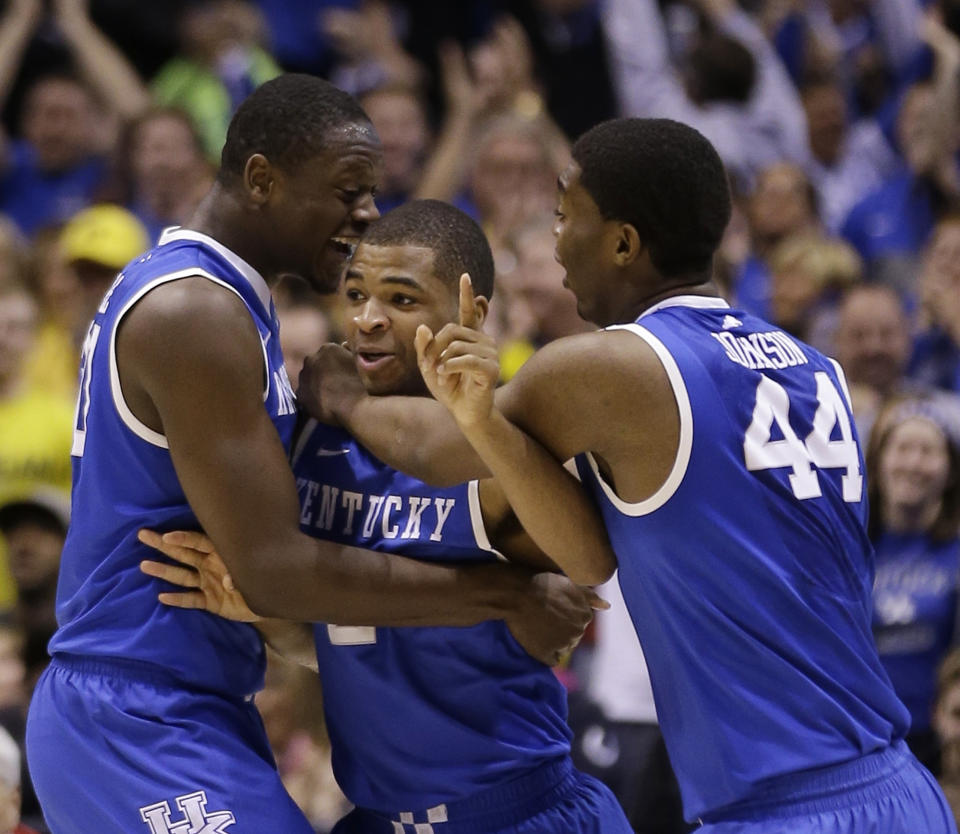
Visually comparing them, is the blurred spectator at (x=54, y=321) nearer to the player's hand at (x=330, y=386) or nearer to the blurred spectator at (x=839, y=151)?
the player's hand at (x=330, y=386)

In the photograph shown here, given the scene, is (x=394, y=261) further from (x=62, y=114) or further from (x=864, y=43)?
(x=864, y=43)

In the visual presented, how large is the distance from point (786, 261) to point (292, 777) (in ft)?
11.7

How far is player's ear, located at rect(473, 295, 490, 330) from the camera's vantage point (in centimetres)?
353

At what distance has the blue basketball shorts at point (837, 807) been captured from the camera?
3283mm

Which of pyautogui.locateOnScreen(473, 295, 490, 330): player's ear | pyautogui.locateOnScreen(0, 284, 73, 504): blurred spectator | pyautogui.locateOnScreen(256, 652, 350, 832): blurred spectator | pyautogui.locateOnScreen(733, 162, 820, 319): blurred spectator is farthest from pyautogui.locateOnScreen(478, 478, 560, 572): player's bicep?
pyautogui.locateOnScreen(733, 162, 820, 319): blurred spectator

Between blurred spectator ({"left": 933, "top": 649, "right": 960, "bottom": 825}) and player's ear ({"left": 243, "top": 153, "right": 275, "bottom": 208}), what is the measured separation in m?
3.11

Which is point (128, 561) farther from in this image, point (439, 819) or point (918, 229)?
point (918, 229)

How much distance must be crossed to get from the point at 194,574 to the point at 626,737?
257 centimetres

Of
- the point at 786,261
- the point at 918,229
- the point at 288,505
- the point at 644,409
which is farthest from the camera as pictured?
the point at 918,229

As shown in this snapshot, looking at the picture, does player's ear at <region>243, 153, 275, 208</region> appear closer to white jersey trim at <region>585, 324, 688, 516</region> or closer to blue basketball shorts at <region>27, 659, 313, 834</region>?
white jersey trim at <region>585, 324, 688, 516</region>

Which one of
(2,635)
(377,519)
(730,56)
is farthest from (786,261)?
(377,519)

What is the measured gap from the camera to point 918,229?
29.1 feet

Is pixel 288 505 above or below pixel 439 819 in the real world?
above

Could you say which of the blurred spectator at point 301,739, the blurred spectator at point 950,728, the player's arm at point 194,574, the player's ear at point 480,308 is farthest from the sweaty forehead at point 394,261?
the blurred spectator at point 950,728
